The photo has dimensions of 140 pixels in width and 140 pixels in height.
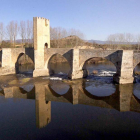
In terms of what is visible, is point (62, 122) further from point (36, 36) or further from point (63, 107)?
point (36, 36)

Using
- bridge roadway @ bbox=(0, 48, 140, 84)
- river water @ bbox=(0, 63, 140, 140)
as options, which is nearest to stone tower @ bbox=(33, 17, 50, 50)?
bridge roadway @ bbox=(0, 48, 140, 84)

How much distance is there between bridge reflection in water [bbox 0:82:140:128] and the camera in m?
9.33

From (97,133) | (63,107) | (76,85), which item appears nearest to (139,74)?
(76,85)

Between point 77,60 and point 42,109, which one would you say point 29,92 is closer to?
point 42,109

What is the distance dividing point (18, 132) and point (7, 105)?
12.3 ft

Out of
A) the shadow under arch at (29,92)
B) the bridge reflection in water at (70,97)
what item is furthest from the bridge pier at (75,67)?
the shadow under arch at (29,92)

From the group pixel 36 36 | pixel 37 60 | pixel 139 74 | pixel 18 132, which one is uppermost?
pixel 36 36

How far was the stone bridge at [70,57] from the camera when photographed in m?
14.2

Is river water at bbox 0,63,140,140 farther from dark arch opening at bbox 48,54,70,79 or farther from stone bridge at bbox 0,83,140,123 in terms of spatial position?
dark arch opening at bbox 48,54,70,79

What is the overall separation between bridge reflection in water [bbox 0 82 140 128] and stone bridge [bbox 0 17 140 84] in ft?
6.01

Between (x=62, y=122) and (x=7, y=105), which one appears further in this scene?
(x=7, y=105)

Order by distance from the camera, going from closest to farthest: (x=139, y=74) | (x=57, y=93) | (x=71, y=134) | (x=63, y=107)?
(x=71, y=134), (x=63, y=107), (x=57, y=93), (x=139, y=74)

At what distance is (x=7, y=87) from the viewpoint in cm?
1395

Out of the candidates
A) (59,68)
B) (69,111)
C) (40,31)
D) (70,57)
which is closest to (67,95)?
(69,111)
